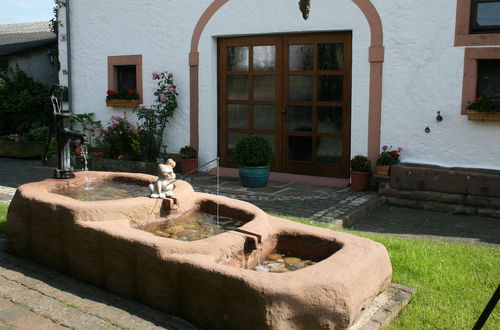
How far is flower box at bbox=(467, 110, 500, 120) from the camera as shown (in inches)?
295

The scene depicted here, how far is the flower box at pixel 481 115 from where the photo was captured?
295 inches

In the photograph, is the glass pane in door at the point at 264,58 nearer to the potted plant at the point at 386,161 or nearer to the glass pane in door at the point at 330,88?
the glass pane in door at the point at 330,88

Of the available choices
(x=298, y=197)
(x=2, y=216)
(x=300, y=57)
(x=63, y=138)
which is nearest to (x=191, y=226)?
(x=63, y=138)

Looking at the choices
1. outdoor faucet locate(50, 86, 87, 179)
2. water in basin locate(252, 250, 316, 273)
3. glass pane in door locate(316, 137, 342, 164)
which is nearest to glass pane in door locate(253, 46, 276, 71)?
glass pane in door locate(316, 137, 342, 164)

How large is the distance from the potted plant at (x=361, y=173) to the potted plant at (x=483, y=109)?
163 centimetres

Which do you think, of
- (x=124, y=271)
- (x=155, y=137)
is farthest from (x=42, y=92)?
(x=124, y=271)

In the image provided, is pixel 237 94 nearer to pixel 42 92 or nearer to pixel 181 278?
pixel 42 92

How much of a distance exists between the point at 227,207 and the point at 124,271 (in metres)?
1.08

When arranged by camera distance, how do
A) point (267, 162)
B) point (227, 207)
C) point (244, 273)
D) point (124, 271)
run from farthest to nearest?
1. point (267, 162)
2. point (227, 207)
3. point (124, 271)
4. point (244, 273)

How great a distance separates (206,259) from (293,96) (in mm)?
6381

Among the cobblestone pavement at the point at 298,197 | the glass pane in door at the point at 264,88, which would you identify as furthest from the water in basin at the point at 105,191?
the glass pane in door at the point at 264,88

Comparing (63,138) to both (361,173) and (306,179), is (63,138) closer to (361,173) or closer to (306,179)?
(361,173)

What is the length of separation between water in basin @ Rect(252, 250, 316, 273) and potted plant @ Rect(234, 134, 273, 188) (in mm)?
4532

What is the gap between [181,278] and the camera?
341 cm
